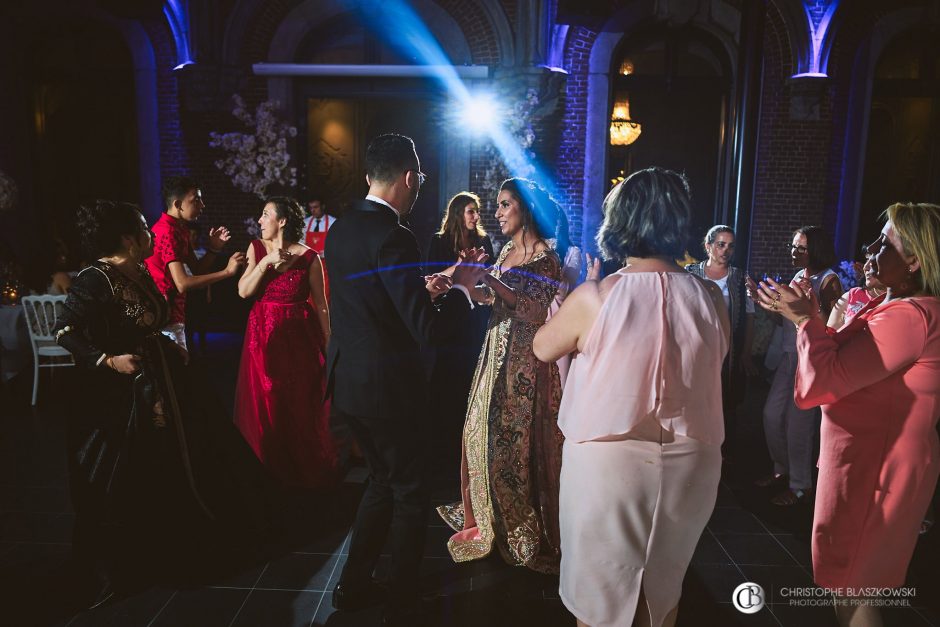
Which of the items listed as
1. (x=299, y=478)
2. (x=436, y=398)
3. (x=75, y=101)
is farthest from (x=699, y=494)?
(x=75, y=101)

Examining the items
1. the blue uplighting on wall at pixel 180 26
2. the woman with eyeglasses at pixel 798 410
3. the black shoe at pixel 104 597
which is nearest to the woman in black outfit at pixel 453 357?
the woman with eyeglasses at pixel 798 410

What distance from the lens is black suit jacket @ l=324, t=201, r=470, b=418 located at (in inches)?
89.7

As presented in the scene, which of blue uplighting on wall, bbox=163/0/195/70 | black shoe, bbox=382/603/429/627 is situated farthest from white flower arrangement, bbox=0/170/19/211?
black shoe, bbox=382/603/429/627

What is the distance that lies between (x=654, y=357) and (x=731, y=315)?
2785 mm

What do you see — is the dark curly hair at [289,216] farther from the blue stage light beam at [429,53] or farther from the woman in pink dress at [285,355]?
the blue stage light beam at [429,53]

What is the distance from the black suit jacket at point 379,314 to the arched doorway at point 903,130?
27.6 feet

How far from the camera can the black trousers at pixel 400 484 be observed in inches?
95.9

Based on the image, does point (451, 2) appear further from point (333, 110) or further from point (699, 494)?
point (699, 494)

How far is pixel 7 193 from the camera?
9180mm

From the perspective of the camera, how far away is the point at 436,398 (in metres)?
5.02

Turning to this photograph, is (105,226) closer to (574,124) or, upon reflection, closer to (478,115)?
(478,115)

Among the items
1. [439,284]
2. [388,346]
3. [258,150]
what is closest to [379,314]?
[388,346]

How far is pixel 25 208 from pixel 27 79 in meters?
1.86

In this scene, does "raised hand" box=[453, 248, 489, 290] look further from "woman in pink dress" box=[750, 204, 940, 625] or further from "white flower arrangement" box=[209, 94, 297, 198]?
"white flower arrangement" box=[209, 94, 297, 198]
